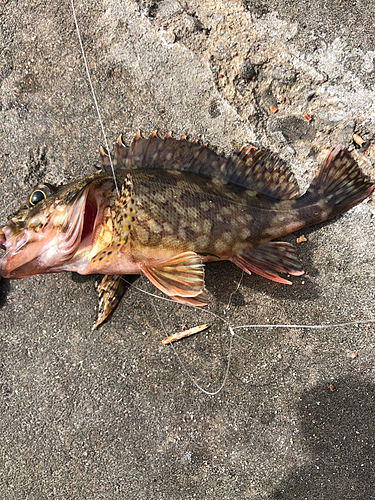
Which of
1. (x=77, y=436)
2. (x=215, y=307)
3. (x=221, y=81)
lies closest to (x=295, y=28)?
(x=221, y=81)

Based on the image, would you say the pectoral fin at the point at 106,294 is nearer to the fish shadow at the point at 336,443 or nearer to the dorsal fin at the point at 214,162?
the dorsal fin at the point at 214,162

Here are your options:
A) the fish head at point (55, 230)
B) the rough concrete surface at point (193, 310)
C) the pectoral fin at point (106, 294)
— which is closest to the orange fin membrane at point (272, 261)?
the rough concrete surface at point (193, 310)

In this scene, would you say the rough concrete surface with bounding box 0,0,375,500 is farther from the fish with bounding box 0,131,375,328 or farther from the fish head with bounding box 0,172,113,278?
the fish head with bounding box 0,172,113,278

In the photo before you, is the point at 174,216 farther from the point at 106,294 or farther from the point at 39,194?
the point at 39,194

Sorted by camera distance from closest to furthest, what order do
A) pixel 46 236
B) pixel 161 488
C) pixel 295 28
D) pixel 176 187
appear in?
pixel 46 236, pixel 176 187, pixel 161 488, pixel 295 28

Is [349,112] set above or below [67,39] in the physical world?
above

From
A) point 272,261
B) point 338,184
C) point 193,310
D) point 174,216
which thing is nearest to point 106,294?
point 193,310

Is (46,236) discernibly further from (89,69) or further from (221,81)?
(221,81)

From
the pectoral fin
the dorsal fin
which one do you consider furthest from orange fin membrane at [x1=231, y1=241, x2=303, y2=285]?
Result: the pectoral fin
